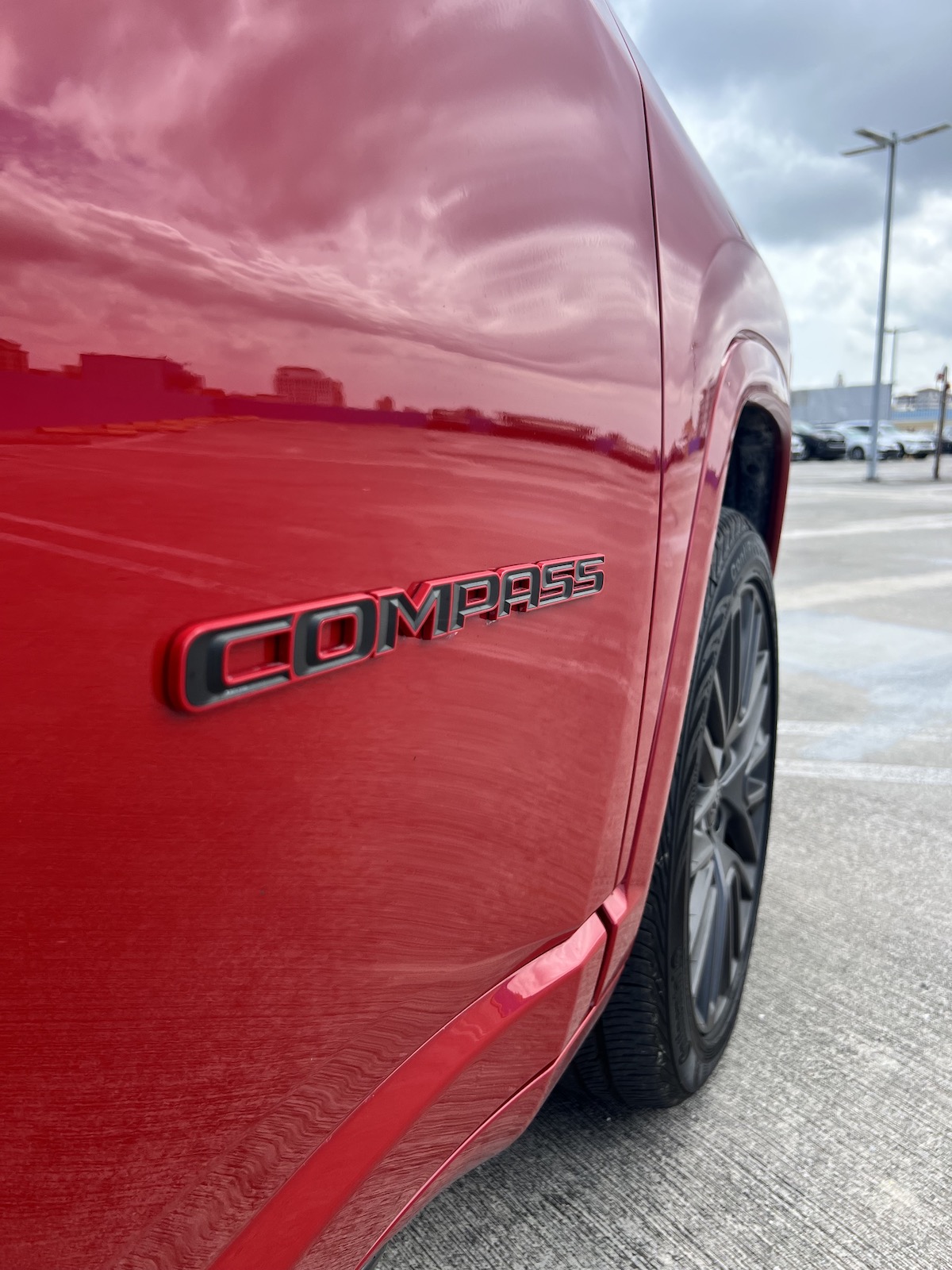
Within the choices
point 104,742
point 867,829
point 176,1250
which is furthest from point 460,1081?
point 867,829

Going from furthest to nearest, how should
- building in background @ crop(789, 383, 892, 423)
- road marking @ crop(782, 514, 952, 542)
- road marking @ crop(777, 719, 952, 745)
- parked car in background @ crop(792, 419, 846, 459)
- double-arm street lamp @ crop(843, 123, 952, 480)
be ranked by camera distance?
building in background @ crop(789, 383, 892, 423)
parked car in background @ crop(792, 419, 846, 459)
double-arm street lamp @ crop(843, 123, 952, 480)
road marking @ crop(782, 514, 952, 542)
road marking @ crop(777, 719, 952, 745)

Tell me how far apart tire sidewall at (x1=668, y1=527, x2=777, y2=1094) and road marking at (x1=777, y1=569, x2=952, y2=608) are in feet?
16.2

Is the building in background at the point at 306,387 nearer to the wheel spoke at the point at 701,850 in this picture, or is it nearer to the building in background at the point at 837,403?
the wheel spoke at the point at 701,850

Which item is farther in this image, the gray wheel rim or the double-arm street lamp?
the double-arm street lamp

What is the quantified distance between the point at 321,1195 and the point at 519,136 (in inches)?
35.0

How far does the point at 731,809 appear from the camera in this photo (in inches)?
81.5

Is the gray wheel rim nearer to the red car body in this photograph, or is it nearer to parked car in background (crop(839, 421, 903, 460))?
the red car body

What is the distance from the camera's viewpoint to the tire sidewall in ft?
5.23

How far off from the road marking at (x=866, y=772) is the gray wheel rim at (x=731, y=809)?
121 centimetres

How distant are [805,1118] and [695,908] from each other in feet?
1.26

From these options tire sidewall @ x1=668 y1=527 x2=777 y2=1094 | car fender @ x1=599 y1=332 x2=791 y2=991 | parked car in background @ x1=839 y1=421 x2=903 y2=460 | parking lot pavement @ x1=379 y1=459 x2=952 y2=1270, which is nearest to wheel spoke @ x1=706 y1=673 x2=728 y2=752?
tire sidewall @ x1=668 y1=527 x2=777 y2=1094

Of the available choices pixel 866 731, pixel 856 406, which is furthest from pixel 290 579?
pixel 856 406

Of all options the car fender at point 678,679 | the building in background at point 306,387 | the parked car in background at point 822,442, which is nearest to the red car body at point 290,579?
the building in background at point 306,387

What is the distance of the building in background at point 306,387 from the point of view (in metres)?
0.66
